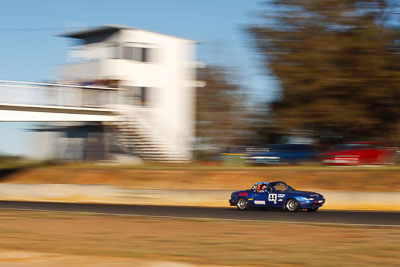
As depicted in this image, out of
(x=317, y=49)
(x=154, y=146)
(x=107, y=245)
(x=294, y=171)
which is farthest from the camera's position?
(x=317, y=49)

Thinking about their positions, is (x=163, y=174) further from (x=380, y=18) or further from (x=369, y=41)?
(x=380, y=18)

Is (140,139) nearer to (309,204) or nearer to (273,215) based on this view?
(309,204)

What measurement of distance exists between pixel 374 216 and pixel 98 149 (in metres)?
23.8

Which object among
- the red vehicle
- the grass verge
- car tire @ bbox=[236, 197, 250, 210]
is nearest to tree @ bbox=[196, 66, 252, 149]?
the red vehicle

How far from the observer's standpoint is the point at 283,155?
36219 millimetres

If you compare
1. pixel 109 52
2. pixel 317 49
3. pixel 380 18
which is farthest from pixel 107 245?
pixel 380 18

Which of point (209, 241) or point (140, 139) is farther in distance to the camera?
point (140, 139)

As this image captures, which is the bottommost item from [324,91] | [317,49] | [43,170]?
[43,170]

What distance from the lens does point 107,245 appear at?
1286 cm

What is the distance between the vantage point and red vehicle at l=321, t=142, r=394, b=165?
33688 millimetres

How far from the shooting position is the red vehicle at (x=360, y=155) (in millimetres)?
33688

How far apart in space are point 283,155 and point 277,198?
49.8 feet

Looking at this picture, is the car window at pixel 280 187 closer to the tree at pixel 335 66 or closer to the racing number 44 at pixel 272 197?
the racing number 44 at pixel 272 197

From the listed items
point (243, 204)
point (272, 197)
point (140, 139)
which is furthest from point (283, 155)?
point (272, 197)
